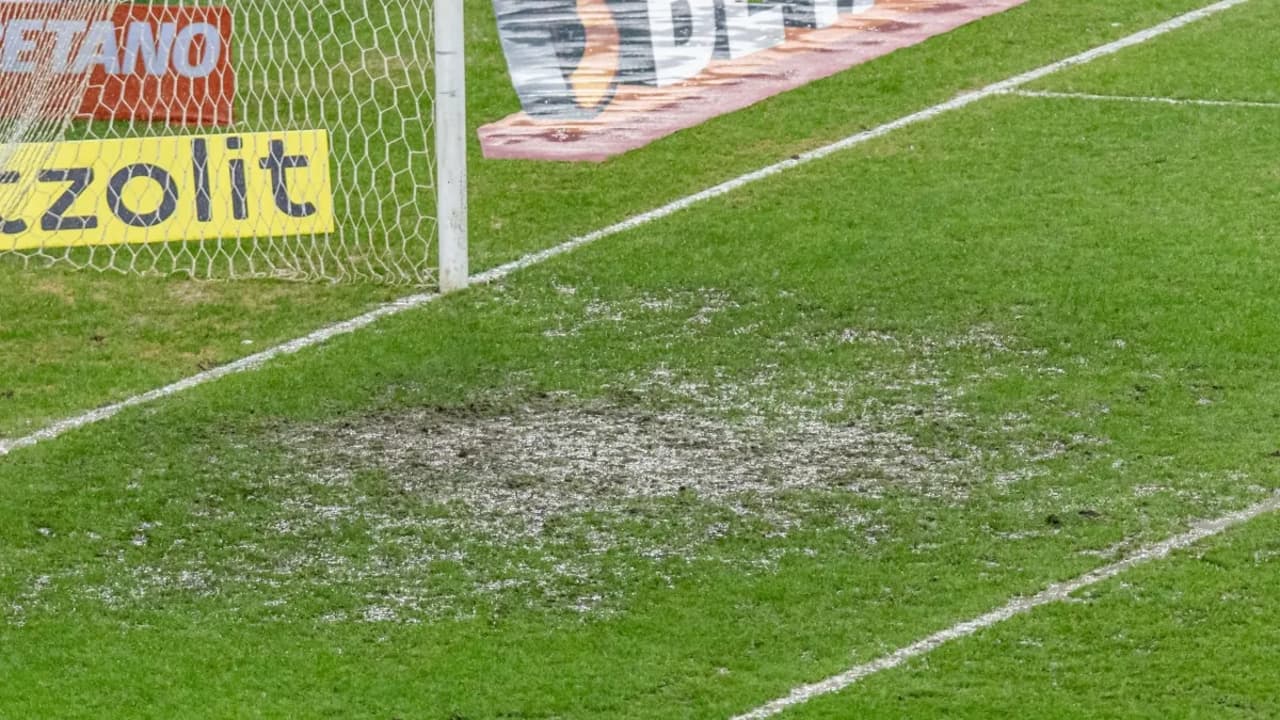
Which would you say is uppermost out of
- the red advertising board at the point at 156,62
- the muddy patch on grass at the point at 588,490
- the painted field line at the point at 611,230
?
the red advertising board at the point at 156,62

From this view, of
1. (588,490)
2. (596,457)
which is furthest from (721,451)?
(588,490)

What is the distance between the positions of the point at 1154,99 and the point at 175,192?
5.25m

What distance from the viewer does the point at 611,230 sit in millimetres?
10359

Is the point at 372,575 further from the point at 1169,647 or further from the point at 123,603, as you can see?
the point at 1169,647

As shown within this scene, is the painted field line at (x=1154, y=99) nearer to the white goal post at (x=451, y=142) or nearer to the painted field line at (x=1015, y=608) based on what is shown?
the white goal post at (x=451, y=142)

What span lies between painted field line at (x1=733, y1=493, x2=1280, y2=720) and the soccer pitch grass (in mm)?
57

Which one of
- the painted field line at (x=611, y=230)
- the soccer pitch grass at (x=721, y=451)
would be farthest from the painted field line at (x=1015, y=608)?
the painted field line at (x=611, y=230)

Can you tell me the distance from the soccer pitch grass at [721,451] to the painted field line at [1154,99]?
2.4 inches

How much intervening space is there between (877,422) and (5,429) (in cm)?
332

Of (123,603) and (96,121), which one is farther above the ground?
(96,121)

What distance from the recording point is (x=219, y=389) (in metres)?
8.57

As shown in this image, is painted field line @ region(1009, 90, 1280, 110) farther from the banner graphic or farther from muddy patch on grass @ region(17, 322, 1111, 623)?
muddy patch on grass @ region(17, 322, 1111, 623)

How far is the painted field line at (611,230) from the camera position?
8.36 metres

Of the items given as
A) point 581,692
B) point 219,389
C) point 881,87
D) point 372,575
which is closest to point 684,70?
point 881,87
